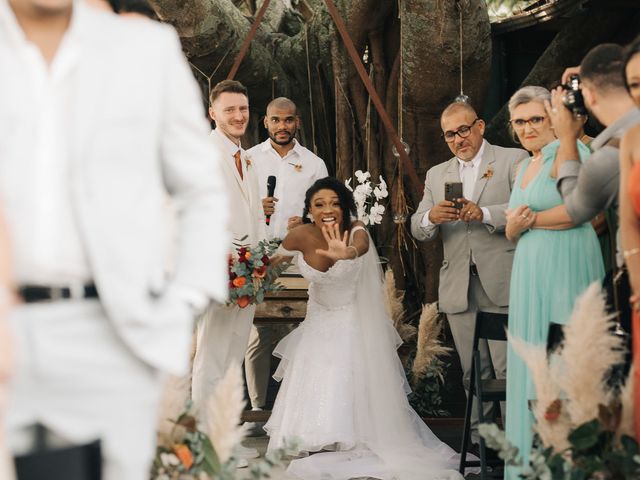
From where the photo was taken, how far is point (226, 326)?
6.66 metres

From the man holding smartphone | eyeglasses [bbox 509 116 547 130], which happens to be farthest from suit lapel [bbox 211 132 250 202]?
eyeglasses [bbox 509 116 547 130]

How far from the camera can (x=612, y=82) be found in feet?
14.3

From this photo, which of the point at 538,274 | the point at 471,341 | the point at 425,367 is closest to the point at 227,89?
the point at 471,341

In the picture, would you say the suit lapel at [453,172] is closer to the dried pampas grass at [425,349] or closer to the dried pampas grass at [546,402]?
the dried pampas grass at [425,349]

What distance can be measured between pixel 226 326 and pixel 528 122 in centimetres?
212

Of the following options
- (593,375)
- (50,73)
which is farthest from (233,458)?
(50,73)

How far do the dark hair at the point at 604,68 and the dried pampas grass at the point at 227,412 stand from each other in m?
1.88

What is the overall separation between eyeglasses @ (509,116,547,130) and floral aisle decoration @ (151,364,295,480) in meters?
2.66

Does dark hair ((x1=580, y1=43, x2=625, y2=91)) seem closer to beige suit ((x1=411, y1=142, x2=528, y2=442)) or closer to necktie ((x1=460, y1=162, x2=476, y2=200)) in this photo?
beige suit ((x1=411, y1=142, x2=528, y2=442))

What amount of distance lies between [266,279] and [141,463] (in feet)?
13.8

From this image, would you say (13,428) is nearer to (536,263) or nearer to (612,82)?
(612,82)

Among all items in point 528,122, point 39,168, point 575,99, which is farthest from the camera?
point 528,122

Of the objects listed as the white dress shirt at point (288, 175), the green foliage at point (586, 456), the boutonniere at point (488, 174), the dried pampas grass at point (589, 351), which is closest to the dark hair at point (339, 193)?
the boutonniere at point (488, 174)

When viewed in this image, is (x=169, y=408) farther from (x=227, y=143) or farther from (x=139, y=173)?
(x=227, y=143)
